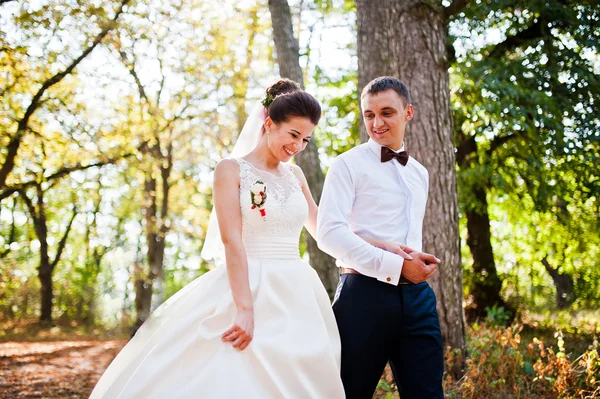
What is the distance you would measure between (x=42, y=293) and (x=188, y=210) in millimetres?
5110

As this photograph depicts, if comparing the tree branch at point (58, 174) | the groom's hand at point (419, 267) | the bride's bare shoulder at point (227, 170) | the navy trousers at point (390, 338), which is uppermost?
the tree branch at point (58, 174)

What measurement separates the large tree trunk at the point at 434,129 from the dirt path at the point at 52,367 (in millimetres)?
4295

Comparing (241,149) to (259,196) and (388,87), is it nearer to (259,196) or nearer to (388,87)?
(259,196)

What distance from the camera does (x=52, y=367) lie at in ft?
28.0

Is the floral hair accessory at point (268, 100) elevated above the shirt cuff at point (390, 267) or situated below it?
above

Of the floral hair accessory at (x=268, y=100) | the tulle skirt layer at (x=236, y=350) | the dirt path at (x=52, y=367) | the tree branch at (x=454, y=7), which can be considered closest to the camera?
the tulle skirt layer at (x=236, y=350)

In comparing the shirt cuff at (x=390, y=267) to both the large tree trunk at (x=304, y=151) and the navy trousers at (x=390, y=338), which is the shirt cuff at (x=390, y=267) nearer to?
the navy trousers at (x=390, y=338)

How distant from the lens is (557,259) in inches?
484

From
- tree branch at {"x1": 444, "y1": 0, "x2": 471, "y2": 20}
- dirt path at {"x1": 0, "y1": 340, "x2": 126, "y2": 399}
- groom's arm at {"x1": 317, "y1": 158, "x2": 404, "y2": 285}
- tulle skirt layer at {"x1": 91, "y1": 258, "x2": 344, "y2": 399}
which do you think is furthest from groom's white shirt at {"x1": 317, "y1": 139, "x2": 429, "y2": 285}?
dirt path at {"x1": 0, "y1": 340, "x2": 126, "y2": 399}

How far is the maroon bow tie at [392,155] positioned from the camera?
2.94 m

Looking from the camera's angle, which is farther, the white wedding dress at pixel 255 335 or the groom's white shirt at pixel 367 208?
the groom's white shirt at pixel 367 208

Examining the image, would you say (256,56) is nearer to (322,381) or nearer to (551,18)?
(551,18)

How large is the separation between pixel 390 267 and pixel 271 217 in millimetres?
708

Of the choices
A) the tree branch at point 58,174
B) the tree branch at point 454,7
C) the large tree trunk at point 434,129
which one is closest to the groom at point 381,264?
the large tree trunk at point 434,129
